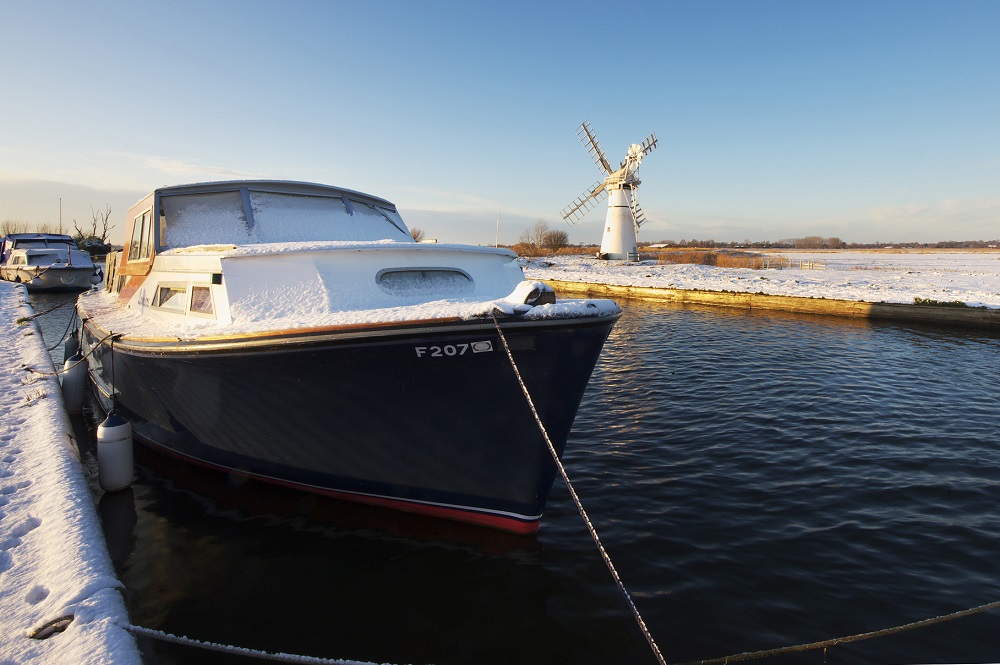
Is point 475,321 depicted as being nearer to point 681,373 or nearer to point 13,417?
point 13,417

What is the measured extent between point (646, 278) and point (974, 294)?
15001 millimetres

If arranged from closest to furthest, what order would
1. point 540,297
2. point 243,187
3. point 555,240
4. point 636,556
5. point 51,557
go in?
point 51,557 → point 540,297 → point 636,556 → point 243,187 → point 555,240

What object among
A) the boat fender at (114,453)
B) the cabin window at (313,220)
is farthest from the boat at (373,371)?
the cabin window at (313,220)

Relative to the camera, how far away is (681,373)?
1179 centimetres

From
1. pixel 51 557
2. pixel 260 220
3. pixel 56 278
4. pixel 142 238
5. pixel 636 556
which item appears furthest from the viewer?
pixel 56 278

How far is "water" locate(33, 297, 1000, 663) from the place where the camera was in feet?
13.0

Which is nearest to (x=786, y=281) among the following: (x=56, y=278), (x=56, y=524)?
(x=56, y=524)

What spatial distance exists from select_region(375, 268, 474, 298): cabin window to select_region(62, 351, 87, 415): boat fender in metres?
6.91

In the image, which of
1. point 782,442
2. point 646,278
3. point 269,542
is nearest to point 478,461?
point 269,542

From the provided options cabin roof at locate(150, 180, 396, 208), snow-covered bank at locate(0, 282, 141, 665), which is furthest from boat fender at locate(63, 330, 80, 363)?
cabin roof at locate(150, 180, 396, 208)

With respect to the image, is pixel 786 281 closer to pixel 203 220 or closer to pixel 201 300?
pixel 203 220

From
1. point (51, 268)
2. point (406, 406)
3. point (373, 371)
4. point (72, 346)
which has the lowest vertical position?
point (72, 346)

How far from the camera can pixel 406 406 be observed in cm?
475

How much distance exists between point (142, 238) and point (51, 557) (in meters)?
6.07
